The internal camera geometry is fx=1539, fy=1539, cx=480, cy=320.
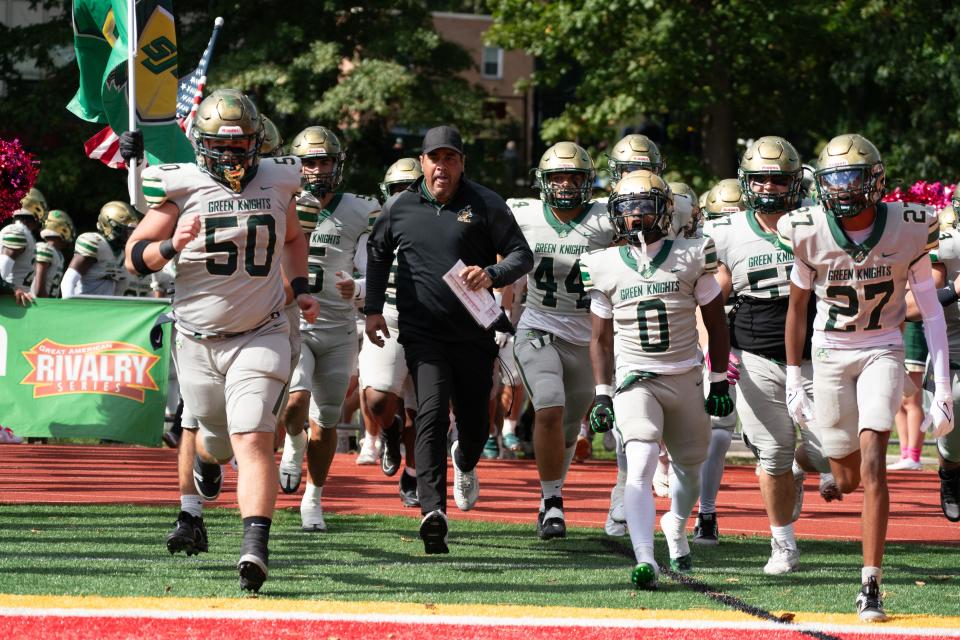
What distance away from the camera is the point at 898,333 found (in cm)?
695

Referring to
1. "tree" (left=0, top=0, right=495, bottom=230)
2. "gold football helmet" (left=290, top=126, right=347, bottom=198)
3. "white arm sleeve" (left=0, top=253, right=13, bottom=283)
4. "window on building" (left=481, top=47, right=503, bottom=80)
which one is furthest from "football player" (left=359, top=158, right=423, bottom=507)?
"window on building" (left=481, top=47, right=503, bottom=80)

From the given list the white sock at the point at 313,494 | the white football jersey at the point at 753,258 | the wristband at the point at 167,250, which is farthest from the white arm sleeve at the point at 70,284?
the wristband at the point at 167,250

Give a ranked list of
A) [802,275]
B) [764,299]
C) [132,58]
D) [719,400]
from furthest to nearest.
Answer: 1. [132,58]
2. [764,299]
3. [719,400]
4. [802,275]

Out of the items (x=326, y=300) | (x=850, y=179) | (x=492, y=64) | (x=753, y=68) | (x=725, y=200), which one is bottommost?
(x=326, y=300)

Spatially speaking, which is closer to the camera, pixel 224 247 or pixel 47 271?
pixel 224 247

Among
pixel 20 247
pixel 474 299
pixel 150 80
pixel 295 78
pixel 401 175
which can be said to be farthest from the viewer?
pixel 295 78

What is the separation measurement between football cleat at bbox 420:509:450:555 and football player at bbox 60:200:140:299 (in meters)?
7.61

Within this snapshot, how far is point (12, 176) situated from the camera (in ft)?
34.8

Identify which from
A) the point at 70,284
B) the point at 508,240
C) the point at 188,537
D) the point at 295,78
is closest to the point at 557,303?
the point at 508,240

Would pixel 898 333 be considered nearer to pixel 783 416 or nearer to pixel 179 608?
pixel 783 416

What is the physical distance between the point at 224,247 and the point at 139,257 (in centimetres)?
37

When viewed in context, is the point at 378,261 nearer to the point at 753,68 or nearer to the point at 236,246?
the point at 236,246

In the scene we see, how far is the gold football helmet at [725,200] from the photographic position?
10.1 m

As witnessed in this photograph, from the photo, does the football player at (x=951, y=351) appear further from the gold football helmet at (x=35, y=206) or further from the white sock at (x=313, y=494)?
the gold football helmet at (x=35, y=206)
